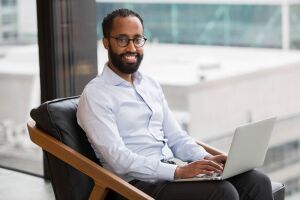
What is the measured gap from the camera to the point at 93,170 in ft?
8.57

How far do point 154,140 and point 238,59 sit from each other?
1469 mm

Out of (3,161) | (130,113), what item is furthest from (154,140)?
(3,161)

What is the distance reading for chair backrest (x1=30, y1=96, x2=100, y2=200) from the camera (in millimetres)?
2768

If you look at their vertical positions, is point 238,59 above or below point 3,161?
above

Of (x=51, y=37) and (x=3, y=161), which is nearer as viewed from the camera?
(x=51, y=37)

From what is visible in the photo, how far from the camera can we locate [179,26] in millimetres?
4242

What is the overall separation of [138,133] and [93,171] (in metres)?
0.28

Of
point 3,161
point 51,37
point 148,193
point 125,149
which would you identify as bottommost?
point 3,161

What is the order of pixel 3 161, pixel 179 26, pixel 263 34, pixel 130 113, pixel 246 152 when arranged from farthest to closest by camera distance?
1. pixel 3 161
2. pixel 179 26
3. pixel 263 34
4. pixel 130 113
5. pixel 246 152

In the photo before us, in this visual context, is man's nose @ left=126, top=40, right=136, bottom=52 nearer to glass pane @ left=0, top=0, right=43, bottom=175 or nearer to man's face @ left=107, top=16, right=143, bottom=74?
man's face @ left=107, top=16, right=143, bottom=74

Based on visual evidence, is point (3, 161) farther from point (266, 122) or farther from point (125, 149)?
point (266, 122)

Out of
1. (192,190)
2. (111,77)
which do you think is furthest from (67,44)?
(192,190)

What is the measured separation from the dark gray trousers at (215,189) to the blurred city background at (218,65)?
4.15 ft

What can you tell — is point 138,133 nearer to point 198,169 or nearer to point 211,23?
point 198,169
